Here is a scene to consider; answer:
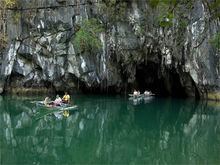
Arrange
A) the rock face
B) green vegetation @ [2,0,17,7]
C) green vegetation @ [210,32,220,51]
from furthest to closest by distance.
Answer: green vegetation @ [2,0,17,7] < the rock face < green vegetation @ [210,32,220,51]

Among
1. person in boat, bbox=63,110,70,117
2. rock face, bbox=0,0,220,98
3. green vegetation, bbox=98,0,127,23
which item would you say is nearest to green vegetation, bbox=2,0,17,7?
rock face, bbox=0,0,220,98

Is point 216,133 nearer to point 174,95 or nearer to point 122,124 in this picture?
point 122,124

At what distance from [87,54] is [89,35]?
1847 mm

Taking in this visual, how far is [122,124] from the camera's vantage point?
77.7ft

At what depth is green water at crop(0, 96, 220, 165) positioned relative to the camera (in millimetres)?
15102

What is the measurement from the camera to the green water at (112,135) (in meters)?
15.1

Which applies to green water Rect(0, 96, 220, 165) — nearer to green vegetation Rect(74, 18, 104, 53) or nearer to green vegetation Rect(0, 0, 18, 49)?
green vegetation Rect(74, 18, 104, 53)

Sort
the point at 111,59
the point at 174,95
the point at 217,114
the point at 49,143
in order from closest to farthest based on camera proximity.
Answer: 1. the point at 49,143
2. the point at 217,114
3. the point at 111,59
4. the point at 174,95

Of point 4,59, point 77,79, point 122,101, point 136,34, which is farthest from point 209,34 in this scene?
point 4,59

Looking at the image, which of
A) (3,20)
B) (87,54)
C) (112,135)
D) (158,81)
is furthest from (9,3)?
(112,135)

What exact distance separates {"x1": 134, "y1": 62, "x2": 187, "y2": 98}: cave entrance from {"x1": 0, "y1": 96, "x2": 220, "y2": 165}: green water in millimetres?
8931

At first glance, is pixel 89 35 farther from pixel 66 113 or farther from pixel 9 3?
pixel 66 113

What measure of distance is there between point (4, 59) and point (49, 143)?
2255 centimetres

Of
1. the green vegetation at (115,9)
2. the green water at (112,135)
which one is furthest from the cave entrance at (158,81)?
the green water at (112,135)
